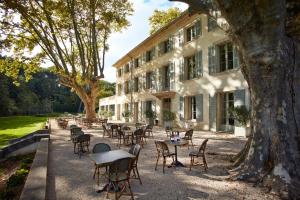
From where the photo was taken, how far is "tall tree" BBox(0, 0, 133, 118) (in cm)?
1683

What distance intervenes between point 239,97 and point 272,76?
7945 mm

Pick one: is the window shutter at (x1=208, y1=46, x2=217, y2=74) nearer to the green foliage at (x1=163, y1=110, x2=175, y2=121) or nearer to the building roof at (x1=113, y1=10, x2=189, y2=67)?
the building roof at (x1=113, y1=10, x2=189, y2=67)

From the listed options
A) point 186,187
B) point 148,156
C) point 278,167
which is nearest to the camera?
point 278,167

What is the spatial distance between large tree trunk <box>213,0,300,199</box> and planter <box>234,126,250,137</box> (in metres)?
7.25

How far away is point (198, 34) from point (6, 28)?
517 inches

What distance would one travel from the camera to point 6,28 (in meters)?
17.5

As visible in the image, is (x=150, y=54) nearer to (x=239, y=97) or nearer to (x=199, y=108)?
(x=199, y=108)

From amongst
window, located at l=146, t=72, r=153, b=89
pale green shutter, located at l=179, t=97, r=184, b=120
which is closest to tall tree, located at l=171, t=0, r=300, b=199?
pale green shutter, located at l=179, t=97, r=184, b=120

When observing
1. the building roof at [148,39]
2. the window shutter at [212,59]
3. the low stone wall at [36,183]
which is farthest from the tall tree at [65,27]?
the low stone wall at [36,183]

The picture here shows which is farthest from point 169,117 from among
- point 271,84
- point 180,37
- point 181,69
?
point 271,84

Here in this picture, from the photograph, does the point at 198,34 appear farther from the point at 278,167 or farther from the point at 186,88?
the point at 278,167

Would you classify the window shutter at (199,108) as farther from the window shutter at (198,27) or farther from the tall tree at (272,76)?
the tall tree at (272,76)

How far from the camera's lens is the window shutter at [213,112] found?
47.5 ft

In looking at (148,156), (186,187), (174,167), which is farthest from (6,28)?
(186,187)
